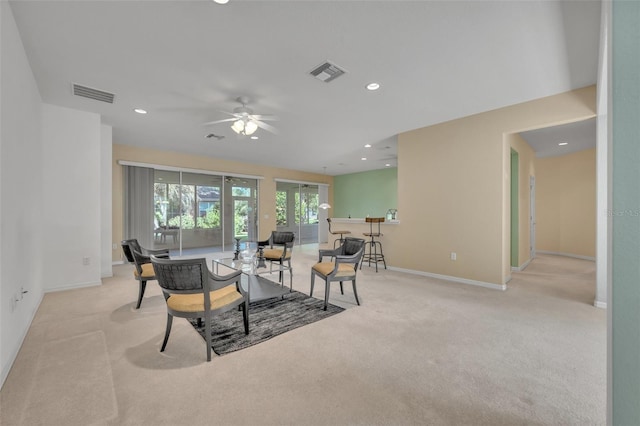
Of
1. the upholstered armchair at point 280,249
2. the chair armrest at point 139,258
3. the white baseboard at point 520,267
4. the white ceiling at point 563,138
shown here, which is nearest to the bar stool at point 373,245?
the upholstered armchair at point 280,249

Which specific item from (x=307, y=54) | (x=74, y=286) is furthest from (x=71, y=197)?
(x=307, y=54)

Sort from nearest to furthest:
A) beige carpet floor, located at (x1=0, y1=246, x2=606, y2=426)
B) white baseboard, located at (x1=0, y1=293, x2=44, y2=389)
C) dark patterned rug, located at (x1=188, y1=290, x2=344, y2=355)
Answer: beige carpet floor, located at (x1=0, y1=246, x2=606, y2=426) < white baseboard, located at (x1=0, y1=293, x2=44, y2=389) < dark patterned rug, located at (x1=188, y1=290, x2=344, y2=355)

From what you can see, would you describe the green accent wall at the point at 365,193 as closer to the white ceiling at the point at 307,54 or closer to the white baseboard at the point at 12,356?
the white ceiling at the point at 307,54

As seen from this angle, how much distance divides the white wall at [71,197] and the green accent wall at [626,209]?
19.4 feet

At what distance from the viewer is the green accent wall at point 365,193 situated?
31.5ft

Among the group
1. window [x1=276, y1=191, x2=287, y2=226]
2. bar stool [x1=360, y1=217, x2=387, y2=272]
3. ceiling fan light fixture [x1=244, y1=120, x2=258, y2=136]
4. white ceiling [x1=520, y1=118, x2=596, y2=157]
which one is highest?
white ceiling [x1=520, y1=118, x2=596, y2=157]

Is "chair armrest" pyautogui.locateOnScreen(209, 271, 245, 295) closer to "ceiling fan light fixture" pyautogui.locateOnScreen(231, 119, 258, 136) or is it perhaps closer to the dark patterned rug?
the dark patterned rug

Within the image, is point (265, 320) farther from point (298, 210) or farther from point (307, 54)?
point (298, 210)

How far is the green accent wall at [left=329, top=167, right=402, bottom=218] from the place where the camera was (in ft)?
31.5

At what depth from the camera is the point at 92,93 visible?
3.59 metres

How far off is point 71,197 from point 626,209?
19.8 ft

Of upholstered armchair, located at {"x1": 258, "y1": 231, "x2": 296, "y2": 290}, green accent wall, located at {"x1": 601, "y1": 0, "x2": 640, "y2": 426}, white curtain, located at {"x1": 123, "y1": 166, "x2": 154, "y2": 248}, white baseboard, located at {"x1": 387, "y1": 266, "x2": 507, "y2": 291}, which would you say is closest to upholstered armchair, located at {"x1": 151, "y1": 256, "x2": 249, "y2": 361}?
upholstered armchair, located at {"x1": 258, "y1": 231, "x2": 296, "y2": 290}

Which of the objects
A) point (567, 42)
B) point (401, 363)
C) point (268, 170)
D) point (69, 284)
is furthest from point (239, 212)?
point (567, 42)

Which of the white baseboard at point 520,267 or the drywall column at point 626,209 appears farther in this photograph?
the white baseboard at point 520,267
